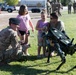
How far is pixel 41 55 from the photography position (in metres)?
8.98

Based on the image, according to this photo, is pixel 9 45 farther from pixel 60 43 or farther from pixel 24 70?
pixel 60 43

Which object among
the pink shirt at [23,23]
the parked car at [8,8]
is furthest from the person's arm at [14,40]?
the parked car at [8,8]

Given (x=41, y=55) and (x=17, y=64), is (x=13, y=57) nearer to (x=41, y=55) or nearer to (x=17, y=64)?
(x=17, y=64)

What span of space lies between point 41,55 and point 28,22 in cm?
109

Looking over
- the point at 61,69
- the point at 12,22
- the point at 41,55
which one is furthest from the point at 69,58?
the point at 12,22

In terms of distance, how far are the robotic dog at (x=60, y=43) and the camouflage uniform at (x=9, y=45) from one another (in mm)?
819

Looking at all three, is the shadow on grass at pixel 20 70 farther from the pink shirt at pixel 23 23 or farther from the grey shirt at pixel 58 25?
the pink shirt at pixel 23 23

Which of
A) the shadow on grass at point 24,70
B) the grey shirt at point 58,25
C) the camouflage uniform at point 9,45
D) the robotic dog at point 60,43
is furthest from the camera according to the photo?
the grey shirt at point 58,25

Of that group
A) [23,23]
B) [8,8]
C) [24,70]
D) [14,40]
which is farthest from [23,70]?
[8,8]

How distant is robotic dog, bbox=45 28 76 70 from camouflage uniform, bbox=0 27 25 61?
2.69 feet

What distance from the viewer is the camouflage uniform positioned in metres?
7.55

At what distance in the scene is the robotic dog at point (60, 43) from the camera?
7.45 meters

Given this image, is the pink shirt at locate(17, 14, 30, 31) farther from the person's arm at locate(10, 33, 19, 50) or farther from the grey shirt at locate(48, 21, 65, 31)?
the person's arm at locate(10, 33, 19, 50)

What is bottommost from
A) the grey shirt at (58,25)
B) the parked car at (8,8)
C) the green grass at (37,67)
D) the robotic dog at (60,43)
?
the parked car at (8,8)
